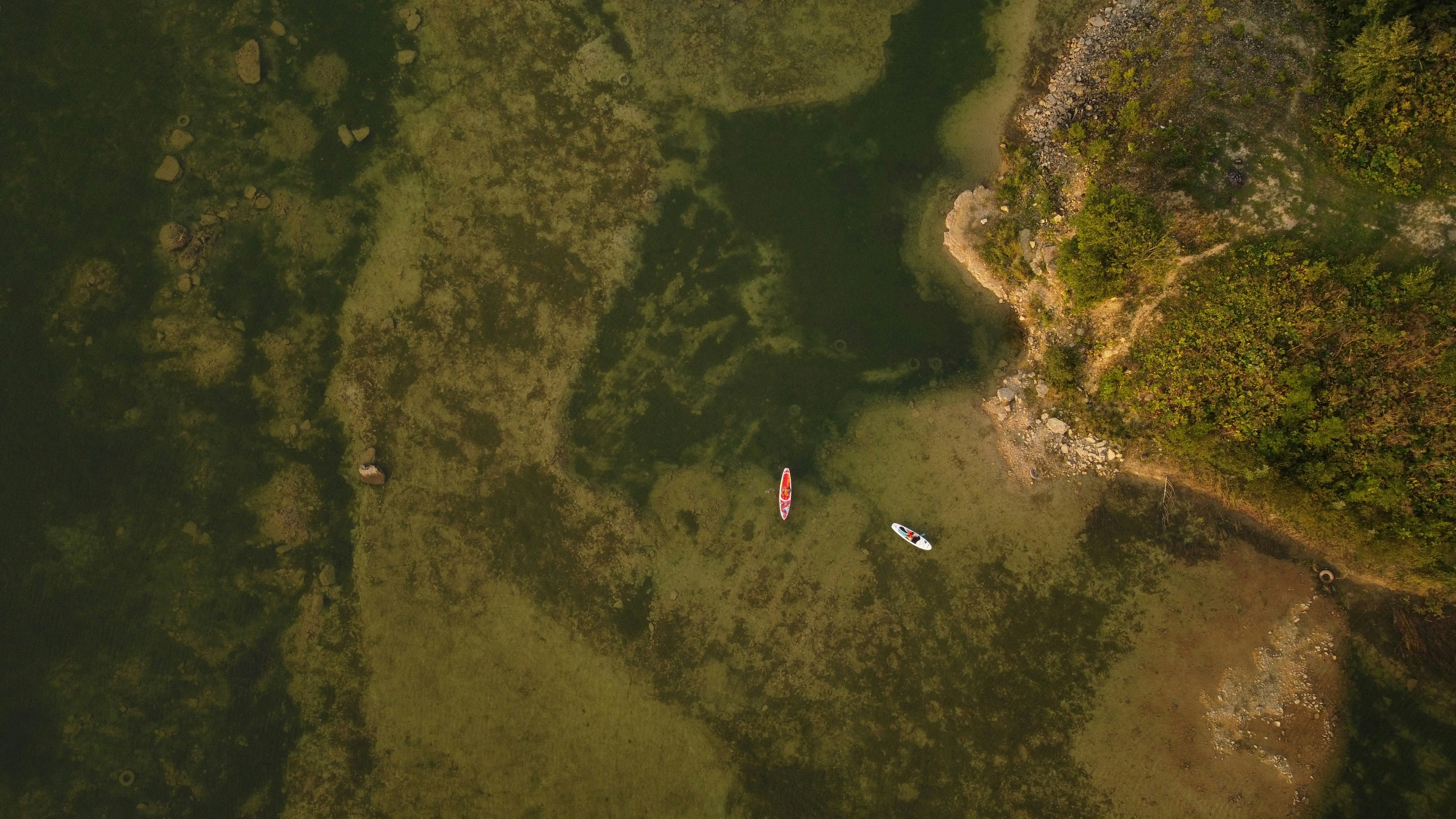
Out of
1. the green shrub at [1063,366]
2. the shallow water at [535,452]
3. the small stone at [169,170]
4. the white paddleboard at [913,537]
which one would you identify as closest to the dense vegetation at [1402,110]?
the green shrub at [1063,366]

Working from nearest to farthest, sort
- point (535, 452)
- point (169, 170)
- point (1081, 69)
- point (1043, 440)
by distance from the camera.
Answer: point (1043, 440) < point (1081, 69) < point (535, 452) < point (169, 170)

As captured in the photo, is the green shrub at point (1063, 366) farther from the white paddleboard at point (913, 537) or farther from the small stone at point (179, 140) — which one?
the small stone at point (179, 140)

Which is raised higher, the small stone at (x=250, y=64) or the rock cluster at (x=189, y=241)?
the small stone at (x=250, y=64)

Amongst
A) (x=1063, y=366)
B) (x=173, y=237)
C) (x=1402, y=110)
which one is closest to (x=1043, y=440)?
(x=1063, y=366)

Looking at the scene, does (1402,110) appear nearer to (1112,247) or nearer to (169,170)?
(1112,247)

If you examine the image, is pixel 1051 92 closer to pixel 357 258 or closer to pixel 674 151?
pixel 674 151

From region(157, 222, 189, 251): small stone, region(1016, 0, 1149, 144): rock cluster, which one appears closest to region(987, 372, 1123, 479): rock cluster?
region(1016, 0, 1149, 144): rock cluster
